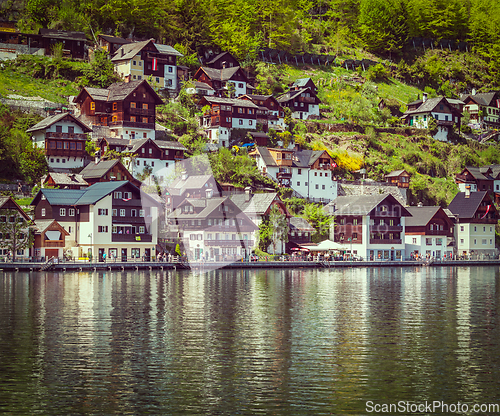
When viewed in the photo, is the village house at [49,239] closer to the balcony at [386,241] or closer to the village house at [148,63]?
the balcony at [386,241]

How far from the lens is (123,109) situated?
110 metres

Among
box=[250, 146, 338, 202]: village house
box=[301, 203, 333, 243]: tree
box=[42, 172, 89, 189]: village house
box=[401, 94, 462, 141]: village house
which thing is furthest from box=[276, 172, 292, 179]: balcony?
box=[401, 94, 462, 141]: village house

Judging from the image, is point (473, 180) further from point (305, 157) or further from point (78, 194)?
point (78, 194)

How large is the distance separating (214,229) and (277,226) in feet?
30.0

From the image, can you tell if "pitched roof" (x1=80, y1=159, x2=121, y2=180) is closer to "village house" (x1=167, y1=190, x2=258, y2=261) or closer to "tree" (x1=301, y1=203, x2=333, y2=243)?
"village house" (x1=167, y1=190, x2=258, y2=261)

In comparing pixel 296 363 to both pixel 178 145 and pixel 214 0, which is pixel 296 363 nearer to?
pixel 178 145

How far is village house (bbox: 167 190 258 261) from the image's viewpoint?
93.2 m

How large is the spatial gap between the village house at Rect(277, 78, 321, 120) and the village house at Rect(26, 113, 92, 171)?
49.1 metres

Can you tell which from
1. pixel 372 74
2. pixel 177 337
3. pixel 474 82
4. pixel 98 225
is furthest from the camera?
pixel 474 82

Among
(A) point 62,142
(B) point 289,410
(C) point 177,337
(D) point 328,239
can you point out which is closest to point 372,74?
(D) point 328,239

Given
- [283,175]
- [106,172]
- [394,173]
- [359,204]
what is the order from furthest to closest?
[394,173]
[283,175]
[359,204]
[106,172]

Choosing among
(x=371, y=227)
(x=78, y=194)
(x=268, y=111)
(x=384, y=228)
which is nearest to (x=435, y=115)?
(x=268, y=111)

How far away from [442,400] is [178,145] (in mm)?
90363

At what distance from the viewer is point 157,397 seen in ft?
72.2
